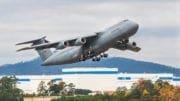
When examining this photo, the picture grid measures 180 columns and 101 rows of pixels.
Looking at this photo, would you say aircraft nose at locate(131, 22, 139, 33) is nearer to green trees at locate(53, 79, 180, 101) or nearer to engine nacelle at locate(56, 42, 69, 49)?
engine nacelle at locate(56, 42, 69, 49)

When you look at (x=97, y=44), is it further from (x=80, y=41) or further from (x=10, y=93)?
(x=10, y=93)

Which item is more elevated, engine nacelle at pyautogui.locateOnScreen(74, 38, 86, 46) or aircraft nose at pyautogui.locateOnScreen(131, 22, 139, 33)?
aircraft nose at pyautogui.locateOnScreen(131, 22, 139, 33)

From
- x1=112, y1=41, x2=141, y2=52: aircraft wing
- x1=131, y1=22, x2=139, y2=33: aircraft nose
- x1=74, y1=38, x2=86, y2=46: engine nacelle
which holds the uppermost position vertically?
x1=131, y1=22, x2=139, y2=33: aircraft nose

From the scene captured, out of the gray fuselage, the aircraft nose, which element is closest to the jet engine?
the gray fuselage

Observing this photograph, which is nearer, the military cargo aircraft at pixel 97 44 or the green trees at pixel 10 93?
the military cargo aircraft at pixel 97 44

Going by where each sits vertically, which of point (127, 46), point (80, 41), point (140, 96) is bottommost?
point (127, 46)

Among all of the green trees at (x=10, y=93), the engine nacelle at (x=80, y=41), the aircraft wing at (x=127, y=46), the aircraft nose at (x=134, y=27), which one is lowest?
the aircraft wing at (x=127, y=46)

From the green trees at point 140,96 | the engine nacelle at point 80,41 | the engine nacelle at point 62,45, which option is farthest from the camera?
the green trees at point 140,96

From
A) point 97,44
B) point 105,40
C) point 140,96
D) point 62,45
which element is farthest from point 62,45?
point 140,96

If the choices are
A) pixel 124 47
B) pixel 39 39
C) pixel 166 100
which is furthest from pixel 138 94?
pixel 124 47

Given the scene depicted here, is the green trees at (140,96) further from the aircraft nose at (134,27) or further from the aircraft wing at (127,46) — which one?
the aircraft nose at (134,27)

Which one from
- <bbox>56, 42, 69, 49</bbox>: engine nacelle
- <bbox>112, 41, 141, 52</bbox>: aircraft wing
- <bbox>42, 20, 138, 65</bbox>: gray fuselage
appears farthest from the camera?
<bbox>112, 41, 141, 52</bbox>: aircraft wing

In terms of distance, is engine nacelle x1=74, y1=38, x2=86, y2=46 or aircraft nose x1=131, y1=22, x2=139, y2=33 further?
engine nacelle x1=74, y1=38, x2=86, y2=46

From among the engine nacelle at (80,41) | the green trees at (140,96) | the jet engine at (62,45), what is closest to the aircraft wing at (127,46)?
the engine nacelle at (80,41)
